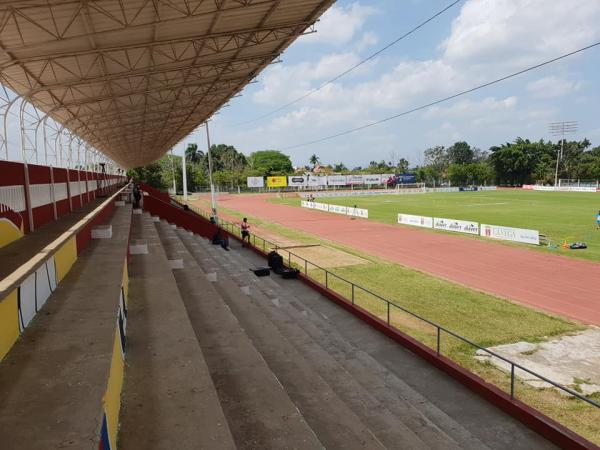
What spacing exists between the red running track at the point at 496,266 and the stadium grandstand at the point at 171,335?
8491mm

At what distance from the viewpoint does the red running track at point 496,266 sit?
17.1 meters

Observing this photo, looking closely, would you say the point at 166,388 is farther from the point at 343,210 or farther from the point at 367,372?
the point at 343,210

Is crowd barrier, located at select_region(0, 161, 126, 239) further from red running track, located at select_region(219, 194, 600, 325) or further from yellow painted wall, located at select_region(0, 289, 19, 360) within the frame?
red running track, located at select_region(219, 194, 600, 325)

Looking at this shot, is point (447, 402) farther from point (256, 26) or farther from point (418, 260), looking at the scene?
point (418, 260)

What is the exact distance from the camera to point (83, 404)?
402 centimetres

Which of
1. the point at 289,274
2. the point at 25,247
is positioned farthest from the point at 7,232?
the point at 289,274

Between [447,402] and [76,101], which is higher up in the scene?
[76,101]

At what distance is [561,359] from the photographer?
11.1m

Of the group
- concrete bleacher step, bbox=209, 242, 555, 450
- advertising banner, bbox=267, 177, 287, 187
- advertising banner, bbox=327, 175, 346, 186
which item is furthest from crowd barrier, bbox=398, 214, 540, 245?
advertising banner, bbox=327, 175, 346, 186

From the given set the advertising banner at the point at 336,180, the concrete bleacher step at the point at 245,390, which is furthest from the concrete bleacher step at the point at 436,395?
the advertising banner at the point at 336,180

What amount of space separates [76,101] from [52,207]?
280 inches

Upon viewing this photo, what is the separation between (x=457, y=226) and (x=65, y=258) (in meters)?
34.2

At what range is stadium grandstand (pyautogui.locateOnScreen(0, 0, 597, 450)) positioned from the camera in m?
4.74

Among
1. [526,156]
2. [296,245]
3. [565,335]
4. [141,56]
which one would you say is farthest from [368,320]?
[526,156]
